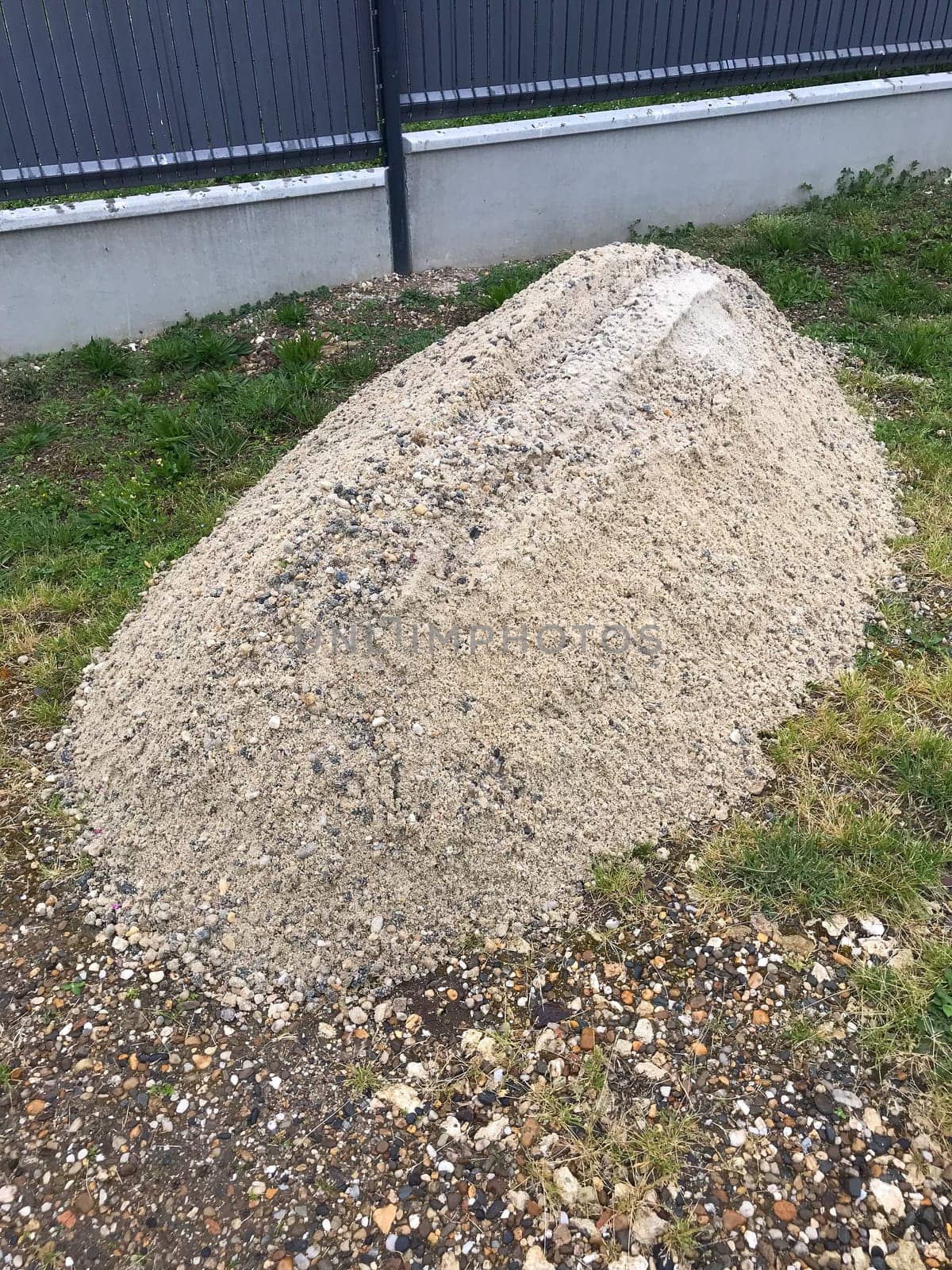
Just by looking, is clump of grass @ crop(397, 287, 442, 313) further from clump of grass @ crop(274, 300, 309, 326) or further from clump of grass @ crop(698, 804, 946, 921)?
clump of grass @ crop(698, 804, 946, 921)

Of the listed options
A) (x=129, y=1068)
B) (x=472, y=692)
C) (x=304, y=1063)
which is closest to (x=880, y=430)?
(x=472, y=692)

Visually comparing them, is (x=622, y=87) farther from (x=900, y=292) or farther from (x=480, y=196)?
(x=900, y=292)

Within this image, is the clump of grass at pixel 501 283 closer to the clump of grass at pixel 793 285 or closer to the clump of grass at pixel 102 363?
the clump of grass at pixel 793 285

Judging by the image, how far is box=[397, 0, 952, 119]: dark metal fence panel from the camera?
6055 millimetres

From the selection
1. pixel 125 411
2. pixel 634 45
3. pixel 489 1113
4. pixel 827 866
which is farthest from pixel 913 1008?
pixel 634 45

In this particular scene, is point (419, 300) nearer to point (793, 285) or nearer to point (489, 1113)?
point (793, 285)

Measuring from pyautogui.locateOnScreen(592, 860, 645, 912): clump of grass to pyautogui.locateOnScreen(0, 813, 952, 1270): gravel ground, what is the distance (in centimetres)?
3

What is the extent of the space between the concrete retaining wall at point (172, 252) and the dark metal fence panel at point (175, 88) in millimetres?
210

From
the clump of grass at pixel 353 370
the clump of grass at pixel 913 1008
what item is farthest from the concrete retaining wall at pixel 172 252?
the clump of grass at pixel 913 1008

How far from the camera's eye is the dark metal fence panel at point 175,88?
5.34 m

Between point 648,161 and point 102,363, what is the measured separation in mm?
4237

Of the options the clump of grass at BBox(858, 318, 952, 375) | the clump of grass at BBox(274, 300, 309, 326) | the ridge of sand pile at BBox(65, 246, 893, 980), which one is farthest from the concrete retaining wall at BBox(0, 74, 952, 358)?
the ridge of sand pile at BBox(65, 246, 893, 980)

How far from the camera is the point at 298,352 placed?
555cm

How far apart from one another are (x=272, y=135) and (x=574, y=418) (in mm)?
3986
